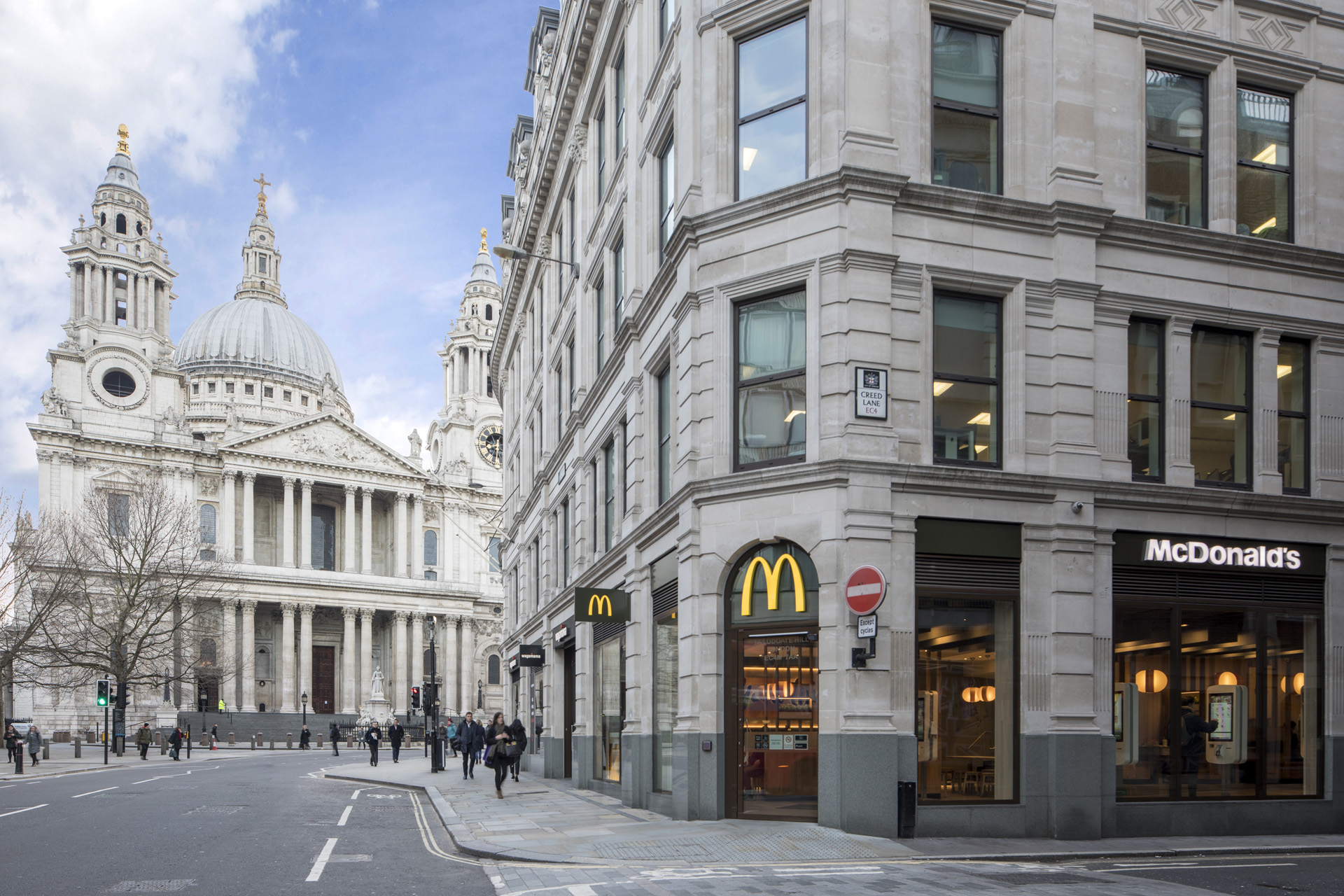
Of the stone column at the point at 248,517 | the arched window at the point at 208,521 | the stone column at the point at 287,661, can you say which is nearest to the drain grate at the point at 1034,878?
the stone column at the point at 287,661

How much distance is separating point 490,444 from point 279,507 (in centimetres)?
2341

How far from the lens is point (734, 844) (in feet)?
46.3

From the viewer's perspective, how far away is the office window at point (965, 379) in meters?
16.7

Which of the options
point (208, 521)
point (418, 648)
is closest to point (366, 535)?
point (418, 648)

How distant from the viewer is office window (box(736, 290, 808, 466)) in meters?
16.5

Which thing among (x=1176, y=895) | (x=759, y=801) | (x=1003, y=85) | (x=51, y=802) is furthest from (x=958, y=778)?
(x=51, y=802)

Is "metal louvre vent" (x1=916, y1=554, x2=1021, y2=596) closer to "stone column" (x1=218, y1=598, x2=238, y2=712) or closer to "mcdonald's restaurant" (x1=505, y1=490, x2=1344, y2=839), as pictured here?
"mcdonald's restaurant" (x1=505, y1=490, x2=1344, y2=839)

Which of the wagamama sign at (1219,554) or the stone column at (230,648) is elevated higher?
the wagamama sign at (1219,554)

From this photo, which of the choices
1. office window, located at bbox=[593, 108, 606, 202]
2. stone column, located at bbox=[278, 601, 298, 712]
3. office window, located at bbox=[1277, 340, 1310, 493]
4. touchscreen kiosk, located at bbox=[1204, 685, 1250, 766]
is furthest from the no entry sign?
stone column, located at bbox=[278, 601, 298, 712]

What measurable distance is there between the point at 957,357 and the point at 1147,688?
583cm

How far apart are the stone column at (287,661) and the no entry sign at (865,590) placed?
88.4m

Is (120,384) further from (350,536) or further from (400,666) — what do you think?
(400,666)

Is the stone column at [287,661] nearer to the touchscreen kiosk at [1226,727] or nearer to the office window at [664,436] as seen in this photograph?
the office window at [664,436]

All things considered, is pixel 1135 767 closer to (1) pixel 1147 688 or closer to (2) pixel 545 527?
(1) pixel 1147 688
